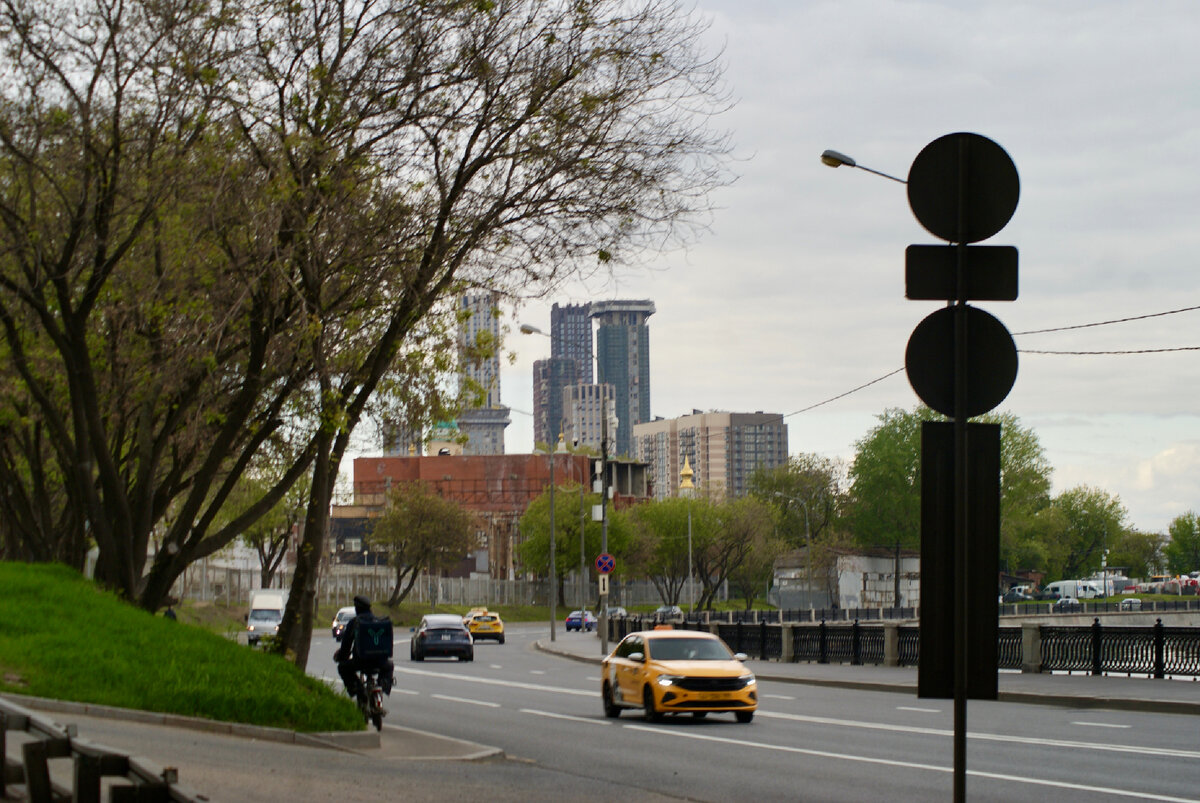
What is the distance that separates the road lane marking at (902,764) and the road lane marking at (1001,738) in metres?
2.52

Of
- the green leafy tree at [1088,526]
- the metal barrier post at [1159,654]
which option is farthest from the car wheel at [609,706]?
the green leafy tree at [1088,526]

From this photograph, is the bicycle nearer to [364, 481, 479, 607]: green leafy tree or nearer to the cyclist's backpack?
the cyclist's backpack

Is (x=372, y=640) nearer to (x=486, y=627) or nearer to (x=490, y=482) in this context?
(x=486, y=627)

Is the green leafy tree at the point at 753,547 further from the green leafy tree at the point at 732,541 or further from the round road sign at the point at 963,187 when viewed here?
the round road sign at the point at 963,187

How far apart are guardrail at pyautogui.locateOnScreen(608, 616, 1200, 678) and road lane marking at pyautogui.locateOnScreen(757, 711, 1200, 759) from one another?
73.3 inches

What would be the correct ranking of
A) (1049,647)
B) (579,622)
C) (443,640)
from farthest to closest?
(579,622) → (443,640) → (1049,647)

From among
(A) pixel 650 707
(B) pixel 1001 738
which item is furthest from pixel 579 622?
(B) pixel 1001 738

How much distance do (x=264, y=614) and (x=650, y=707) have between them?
111 feet

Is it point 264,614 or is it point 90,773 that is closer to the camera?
point 90,773

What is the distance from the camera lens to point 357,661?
1934cm

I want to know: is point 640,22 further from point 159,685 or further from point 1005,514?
point 1005,514

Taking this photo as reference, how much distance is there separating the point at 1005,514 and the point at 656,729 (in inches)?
4322

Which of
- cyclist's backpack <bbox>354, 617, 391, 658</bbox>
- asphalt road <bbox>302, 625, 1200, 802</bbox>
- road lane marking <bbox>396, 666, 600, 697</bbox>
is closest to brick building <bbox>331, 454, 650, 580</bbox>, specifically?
road lane marking <bbox>396, 666, 600, 697</bbox>

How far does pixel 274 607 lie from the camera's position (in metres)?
55.2
